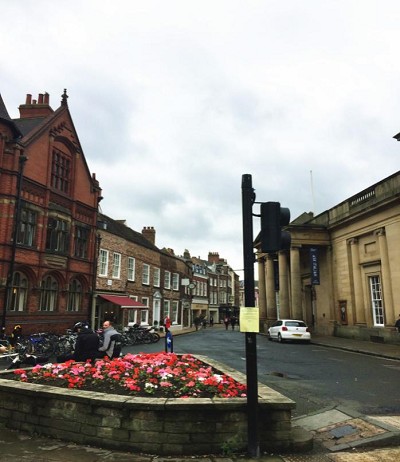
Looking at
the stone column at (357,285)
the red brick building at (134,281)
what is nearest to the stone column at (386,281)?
the stone column at (357,285)

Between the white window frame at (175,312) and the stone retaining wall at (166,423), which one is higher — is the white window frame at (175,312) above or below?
above

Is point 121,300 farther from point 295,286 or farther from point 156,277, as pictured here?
point 295,286

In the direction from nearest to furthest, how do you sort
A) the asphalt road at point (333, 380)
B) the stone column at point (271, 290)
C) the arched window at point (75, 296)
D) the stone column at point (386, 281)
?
the asphalt road at point (333, 380)
the stone column at point (386, 281)
the arched window at point (75, 296)
the stone column at point (271, 290)

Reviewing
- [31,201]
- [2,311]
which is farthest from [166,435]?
[31,201]

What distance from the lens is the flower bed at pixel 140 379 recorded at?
5.79 meters

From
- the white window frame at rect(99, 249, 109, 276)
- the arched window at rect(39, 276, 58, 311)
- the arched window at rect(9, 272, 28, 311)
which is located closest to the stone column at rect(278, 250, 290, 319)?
the white window frame at rect(99, 249, 109, 276)

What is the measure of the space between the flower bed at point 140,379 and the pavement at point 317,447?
39.3 inches

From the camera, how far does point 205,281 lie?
71125mm

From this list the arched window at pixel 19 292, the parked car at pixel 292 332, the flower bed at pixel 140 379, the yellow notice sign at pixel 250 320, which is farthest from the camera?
the parked car at pixel 292 332

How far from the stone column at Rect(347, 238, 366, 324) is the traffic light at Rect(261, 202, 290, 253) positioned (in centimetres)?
2262

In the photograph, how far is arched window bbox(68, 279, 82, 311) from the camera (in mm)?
24844

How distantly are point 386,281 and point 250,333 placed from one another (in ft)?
67.6

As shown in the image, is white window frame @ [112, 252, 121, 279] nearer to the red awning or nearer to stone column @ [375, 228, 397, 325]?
the red awning

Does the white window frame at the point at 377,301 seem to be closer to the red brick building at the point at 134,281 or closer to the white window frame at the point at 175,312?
the red brick building at the point at 134,281
